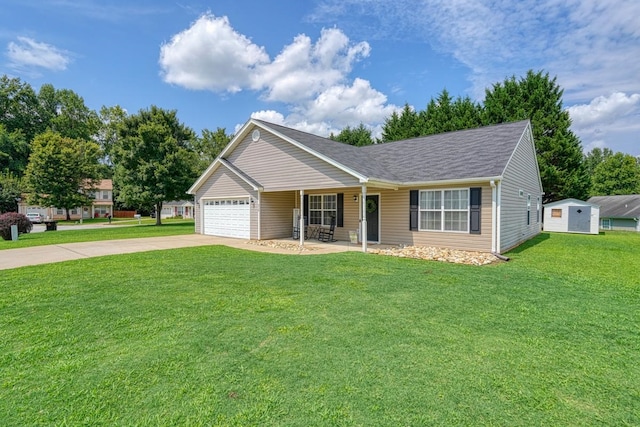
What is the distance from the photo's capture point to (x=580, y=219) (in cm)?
2028

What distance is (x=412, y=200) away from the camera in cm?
1159

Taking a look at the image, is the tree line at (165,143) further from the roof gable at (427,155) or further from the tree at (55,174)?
the roof gable at (427,155)

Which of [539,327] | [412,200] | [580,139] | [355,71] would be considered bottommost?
[539,327]

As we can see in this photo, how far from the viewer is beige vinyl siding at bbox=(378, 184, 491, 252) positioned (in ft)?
32.9

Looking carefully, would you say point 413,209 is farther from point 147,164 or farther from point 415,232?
point 147,164

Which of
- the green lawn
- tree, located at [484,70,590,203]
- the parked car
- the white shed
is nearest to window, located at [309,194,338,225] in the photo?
the green lawn

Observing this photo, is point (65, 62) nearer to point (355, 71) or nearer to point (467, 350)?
point (355, 71)

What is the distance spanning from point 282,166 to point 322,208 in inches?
111

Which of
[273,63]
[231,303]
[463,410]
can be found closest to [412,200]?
[231,303]

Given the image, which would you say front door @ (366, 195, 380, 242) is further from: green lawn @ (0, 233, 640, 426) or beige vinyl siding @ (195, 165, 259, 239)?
green lawn @ (0, 233, 640, 426)

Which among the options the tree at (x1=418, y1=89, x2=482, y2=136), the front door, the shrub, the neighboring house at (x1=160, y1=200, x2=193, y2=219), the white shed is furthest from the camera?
the neighboring house at (x1=160, y1=200, x2=193, y2=219)

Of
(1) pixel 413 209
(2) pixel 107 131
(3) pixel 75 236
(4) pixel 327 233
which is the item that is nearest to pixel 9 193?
(2) pixel 107 131

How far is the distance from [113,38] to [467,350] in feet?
54.4

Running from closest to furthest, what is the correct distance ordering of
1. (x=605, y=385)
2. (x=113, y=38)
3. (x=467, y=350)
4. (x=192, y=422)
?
(x=192, y=422), (x=605, y=385), (x=467, y=350), (x=113, y=38)
